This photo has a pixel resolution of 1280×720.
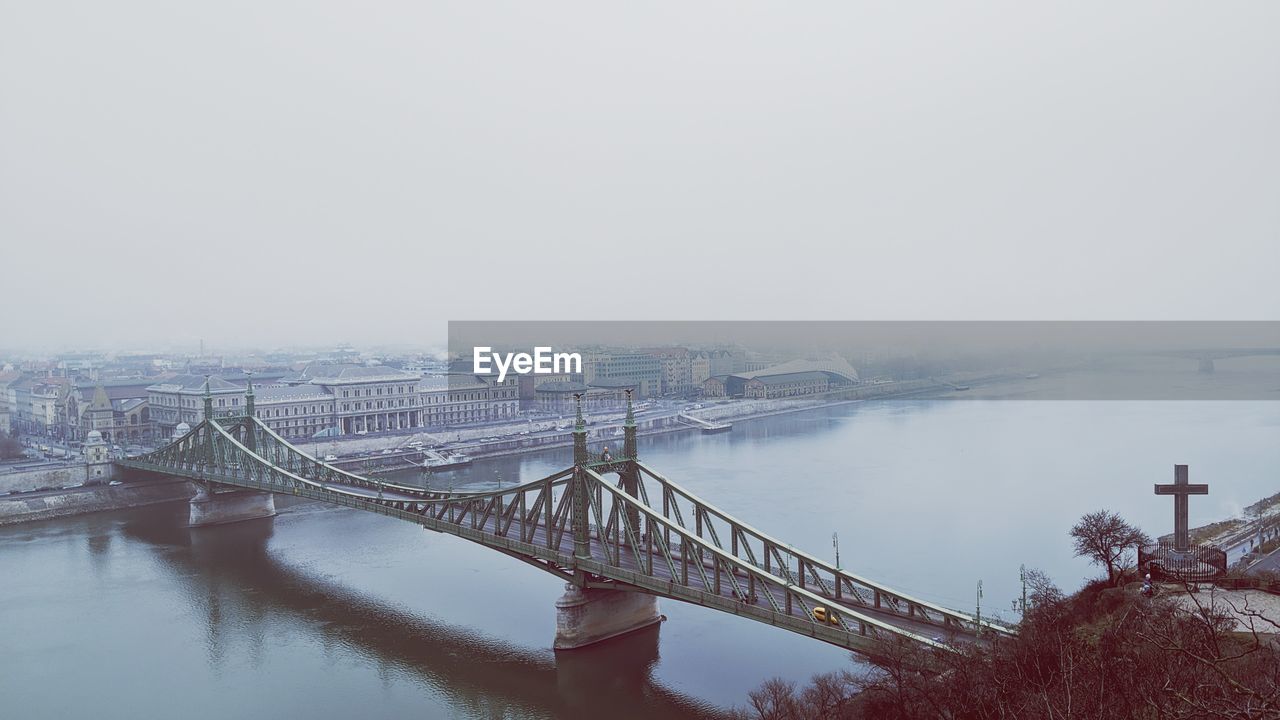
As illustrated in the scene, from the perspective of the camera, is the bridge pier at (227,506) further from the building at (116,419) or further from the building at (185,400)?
the building at (116,419)

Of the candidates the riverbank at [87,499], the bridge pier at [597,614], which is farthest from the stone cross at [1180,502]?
the riverbank at [87,499]

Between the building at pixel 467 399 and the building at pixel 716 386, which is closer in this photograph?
the building at pixel 467 399

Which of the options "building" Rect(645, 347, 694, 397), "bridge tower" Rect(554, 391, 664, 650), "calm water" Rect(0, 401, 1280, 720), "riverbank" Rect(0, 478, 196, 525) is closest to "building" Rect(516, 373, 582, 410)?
"building" Rect(645, 347, 694, 397)

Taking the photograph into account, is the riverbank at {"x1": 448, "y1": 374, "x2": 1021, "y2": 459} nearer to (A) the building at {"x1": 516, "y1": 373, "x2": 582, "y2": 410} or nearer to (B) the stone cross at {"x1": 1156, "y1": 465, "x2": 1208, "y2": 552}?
(A) the building at {"x1": 516, "y1": 373, "x2": 582, "y2": 410}

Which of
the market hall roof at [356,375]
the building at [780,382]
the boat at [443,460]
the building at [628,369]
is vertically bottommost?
the boat at [443,460]

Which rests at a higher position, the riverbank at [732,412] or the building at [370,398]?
the building at [370,398]

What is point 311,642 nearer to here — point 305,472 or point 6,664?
point 6,664

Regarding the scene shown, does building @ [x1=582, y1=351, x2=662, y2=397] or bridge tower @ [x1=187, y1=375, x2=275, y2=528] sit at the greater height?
building @ [x1=582, y1=351, x2=662, y2=397]

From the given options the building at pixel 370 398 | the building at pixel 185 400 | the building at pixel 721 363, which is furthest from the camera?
the building at pixel 721 363
